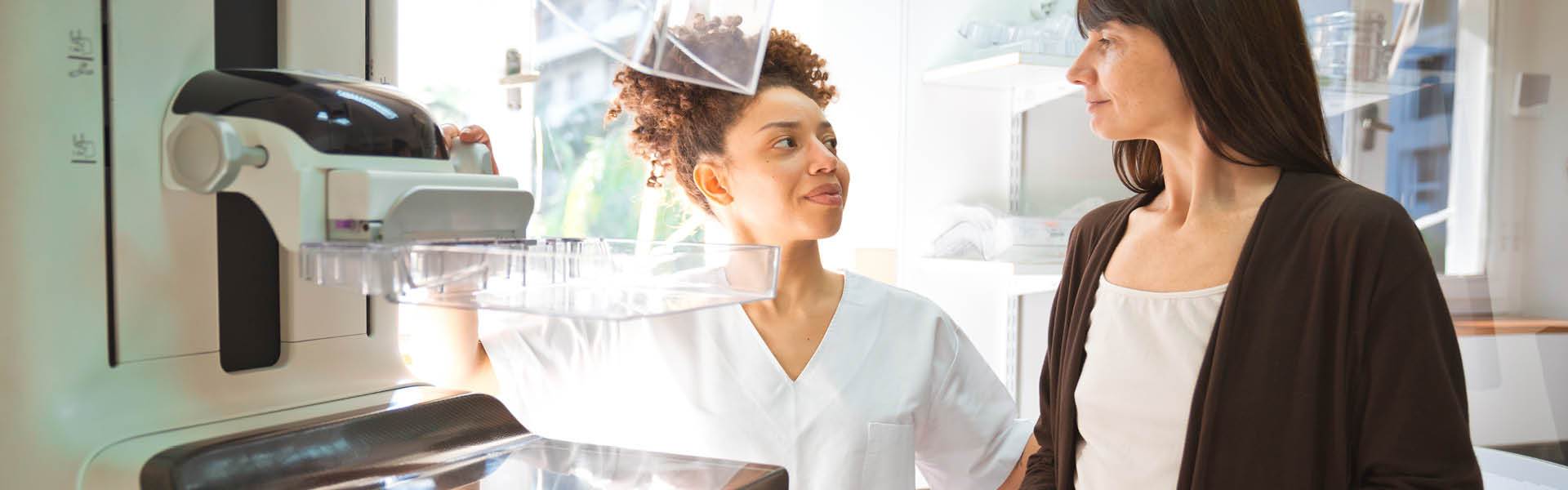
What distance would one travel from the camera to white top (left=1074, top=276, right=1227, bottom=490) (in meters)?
1.11

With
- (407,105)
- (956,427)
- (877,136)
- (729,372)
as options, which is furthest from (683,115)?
(877,136)

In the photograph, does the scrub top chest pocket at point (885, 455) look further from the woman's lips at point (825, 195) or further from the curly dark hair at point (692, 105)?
the curly dark hair at point (692, 105)

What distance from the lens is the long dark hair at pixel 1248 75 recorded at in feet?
3.51

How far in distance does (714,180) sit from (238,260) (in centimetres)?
71

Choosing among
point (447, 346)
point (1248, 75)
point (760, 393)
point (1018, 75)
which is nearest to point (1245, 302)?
point (1248, 75)

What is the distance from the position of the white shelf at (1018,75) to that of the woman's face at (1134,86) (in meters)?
1.03

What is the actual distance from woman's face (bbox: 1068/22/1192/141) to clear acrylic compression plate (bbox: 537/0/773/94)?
390 mm

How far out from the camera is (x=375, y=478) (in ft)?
2.75

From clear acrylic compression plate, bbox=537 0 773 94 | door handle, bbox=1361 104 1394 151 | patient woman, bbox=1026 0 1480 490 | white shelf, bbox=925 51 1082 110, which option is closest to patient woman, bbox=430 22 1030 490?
patient woman, bbox=1026 0 1480 490

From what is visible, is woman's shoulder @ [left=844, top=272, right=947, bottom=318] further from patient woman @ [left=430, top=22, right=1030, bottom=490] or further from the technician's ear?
the technician's ear

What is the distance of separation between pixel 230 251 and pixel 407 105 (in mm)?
214

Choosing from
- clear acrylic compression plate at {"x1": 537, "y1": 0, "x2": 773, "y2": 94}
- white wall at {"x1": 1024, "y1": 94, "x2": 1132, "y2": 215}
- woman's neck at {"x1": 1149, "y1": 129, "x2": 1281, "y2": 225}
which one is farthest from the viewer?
white wall at {"x1": 1024, "y1": 94, "x2": 1132, "y2": 215}

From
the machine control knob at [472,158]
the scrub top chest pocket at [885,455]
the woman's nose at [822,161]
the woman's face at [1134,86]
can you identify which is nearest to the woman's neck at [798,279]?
the woman's nose at [822,161]

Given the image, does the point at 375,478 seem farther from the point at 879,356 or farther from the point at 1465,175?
the point at 1465,175
